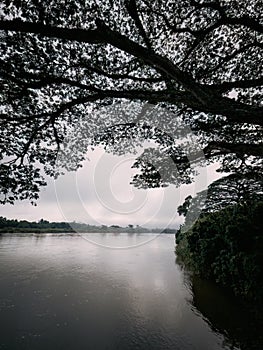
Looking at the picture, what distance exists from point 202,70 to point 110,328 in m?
5.69

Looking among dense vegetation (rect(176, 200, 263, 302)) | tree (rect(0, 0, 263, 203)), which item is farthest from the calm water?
tree (rect(0, 0, 263, 203))

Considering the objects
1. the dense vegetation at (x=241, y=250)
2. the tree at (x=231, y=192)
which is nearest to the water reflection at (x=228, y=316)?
the dense vegetation at (x=241, y=250)

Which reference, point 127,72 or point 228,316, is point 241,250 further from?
point 127,72

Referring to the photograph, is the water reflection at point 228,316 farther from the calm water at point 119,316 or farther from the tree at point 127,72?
the tree at point 127,72

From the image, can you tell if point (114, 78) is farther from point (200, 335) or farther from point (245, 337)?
point (245, 337)

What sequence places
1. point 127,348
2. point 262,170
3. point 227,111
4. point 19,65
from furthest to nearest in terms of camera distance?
point 262,170 → point 19,65 → point 127,348 → point 227,111

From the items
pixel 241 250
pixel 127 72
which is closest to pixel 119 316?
pixel 241 250

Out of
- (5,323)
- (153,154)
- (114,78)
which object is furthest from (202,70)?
(5,323)

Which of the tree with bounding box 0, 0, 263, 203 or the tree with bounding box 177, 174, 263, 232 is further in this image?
the tree with bounding box 177, 174, 263, 232

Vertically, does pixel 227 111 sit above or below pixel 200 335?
above

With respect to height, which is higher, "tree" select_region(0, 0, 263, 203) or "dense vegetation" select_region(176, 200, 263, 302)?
"tree" select_region(0, 0, 263, 203)

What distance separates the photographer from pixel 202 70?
4.81m

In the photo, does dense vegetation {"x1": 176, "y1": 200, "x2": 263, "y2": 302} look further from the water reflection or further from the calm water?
the calm water

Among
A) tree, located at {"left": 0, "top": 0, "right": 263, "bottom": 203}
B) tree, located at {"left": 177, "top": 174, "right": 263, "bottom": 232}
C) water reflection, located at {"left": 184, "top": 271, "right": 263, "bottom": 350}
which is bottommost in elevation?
water reflection, located at {"left": 184, "top": 271, "right": 263, "bottom": 350}
